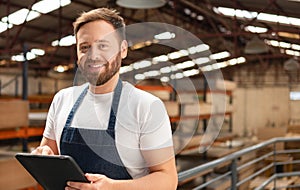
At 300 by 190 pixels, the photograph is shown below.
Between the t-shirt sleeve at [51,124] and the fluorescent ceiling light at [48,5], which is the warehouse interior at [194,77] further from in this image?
the t-shirt sleeve at [51,124]

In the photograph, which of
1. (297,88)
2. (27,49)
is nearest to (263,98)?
(297,88)

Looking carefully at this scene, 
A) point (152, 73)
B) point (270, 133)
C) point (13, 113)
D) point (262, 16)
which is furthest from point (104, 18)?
point (270, 133)

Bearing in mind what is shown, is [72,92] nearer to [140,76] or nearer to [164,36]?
[140,76]

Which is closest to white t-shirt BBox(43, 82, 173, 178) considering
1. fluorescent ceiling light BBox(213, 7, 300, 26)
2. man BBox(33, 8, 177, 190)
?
man BBox(33, 8, 177, 190)

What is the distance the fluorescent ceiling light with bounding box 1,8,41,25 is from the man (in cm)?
900

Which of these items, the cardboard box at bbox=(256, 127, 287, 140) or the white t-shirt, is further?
the cardboard box at bbox=(256, 127, 287, 140)

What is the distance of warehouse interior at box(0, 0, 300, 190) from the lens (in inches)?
42.3

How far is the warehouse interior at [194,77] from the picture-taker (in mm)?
1075

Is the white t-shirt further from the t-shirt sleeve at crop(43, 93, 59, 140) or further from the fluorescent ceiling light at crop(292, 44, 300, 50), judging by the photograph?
the fluorescent ceiling light at crop(292, 44, 300, 50)

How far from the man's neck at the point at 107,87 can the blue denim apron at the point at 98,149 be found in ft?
0.05

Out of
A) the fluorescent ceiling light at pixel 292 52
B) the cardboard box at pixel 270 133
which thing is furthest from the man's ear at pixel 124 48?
the fluorescent ceiling light at pixel 292 52

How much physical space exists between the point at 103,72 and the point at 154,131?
0.63 feet

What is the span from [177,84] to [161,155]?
207 millimetres

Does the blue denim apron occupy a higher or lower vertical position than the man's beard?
lower
